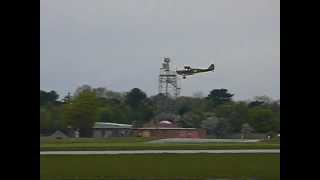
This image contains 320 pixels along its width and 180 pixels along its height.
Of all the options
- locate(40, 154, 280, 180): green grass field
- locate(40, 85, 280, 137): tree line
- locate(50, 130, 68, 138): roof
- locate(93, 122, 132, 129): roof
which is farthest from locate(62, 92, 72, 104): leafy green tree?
locate(40, 154, 280, 180): green grass field

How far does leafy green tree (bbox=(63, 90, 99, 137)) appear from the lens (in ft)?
6.94

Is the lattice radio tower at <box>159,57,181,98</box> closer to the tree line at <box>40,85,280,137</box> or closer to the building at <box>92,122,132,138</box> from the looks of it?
the tree line at <box>40,85,280,137</box>

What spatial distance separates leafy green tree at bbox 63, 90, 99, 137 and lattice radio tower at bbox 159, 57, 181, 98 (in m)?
0.31

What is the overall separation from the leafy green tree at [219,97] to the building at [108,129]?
463mm

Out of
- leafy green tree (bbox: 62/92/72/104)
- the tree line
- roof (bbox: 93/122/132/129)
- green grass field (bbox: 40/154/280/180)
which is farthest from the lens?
green grass field (bbox: 40/154/280/180)

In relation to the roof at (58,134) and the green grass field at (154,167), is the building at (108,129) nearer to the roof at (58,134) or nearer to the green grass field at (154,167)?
the roof at (58,134)

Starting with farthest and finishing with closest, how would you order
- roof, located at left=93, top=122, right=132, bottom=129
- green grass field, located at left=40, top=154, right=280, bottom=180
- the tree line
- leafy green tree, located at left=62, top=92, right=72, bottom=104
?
green grass field, located at left=40, top=154, right=280, bottom=180, roof, located at left=93, top=122, right=132, bottom=129, the tree line, leafy green tree, located at left=62, top=92, right=72, bottom=104

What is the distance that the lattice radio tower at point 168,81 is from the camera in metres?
2.17

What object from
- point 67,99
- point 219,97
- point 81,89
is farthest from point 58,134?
point 219,97

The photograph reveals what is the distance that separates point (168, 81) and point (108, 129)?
44cm

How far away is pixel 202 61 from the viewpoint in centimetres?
224

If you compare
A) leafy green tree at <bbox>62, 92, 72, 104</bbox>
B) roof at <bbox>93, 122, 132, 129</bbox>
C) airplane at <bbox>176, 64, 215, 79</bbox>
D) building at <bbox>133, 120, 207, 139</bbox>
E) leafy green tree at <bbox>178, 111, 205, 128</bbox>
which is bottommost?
building at <bbox>133, 120, 207, 139</bbox>
